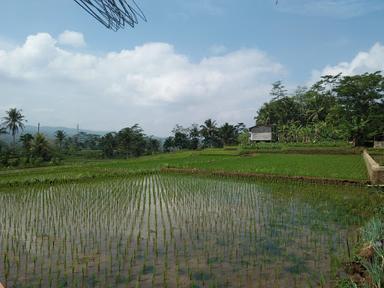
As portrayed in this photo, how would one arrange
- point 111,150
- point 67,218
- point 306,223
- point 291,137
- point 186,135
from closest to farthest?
point 306,223 < point 67,218 < point 291,137 < point 111,150 < point 186,135

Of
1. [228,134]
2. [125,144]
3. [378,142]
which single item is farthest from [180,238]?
[228,134]

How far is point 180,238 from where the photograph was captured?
640 centimetres

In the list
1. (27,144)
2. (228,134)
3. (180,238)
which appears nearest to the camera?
(180,238)

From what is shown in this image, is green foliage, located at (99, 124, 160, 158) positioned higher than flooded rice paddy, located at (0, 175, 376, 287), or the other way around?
green foliage, located at (99, 124, 160, 158)

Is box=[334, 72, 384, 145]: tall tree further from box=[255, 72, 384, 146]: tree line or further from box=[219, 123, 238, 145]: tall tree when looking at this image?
box=[219, 123, 238, 145]: tall tree

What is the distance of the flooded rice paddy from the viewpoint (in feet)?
15.1

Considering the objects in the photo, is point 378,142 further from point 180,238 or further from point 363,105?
point 180,238

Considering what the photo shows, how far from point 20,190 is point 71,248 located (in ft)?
Answer: 31.0

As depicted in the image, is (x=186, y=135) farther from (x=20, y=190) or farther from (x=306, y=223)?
(x=306, y=223)

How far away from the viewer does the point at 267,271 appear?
15.4 ft

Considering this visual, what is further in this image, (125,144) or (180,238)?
(125,144)

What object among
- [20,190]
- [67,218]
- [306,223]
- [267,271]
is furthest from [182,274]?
[20,190]

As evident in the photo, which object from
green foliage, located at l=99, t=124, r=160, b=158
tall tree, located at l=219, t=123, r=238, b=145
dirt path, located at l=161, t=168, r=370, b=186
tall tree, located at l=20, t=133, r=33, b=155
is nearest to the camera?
dirt path, located at l=161, t=168, r=370, b=186

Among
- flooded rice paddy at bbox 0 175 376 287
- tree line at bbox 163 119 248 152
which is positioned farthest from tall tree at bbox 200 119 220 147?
flooded rice paddy at bbox 0 175 376 287
